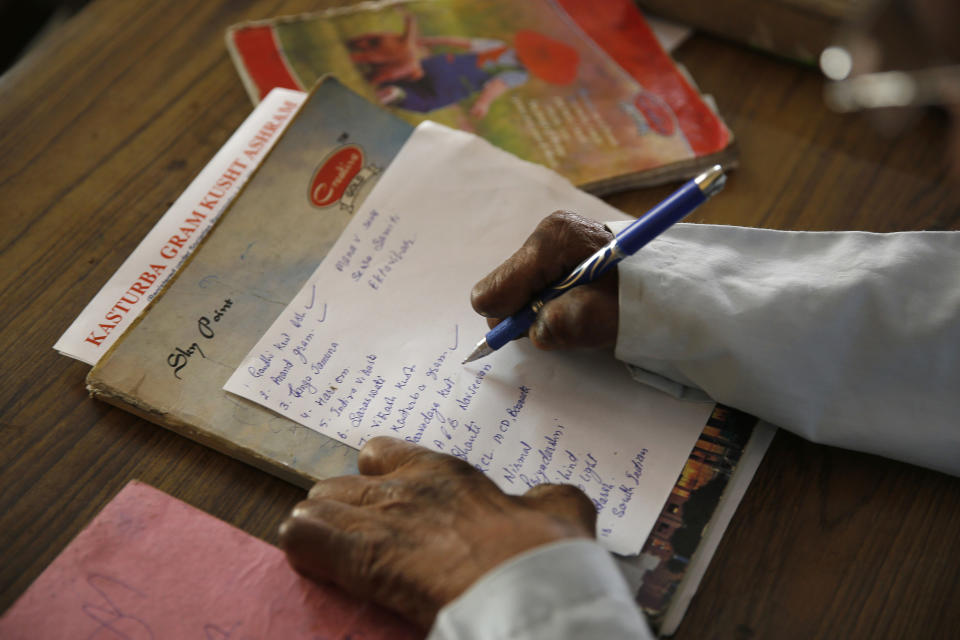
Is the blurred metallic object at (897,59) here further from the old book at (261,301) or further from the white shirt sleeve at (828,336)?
the old book at (261,301)

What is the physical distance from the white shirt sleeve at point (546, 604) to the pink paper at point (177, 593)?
0.07 metres

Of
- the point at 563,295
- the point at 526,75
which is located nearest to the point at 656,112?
the point at 526,75

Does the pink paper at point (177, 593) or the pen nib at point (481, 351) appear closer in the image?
the pink paper at point (177, 593)

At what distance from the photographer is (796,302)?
18.7 inches

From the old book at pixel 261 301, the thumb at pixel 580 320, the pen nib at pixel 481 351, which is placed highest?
the old book at pixel 261 301

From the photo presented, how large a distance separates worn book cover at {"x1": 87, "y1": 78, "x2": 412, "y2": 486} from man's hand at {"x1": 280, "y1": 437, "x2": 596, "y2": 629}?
0.05 meters

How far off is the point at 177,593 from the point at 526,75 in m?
0.54

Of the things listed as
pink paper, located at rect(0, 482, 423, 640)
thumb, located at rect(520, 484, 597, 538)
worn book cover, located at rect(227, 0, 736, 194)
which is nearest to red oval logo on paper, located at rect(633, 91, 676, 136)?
worn book cover, located at rect(227, 0, 736, 194)

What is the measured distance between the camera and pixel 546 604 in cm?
36

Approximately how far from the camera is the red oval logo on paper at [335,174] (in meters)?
0.62

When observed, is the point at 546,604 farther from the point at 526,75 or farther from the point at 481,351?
the point at 526,75

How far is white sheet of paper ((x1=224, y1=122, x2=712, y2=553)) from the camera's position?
48 cm

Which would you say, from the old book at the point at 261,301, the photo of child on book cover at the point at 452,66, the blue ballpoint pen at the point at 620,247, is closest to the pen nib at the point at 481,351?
the blue ballpoint pen at the point at 620,247

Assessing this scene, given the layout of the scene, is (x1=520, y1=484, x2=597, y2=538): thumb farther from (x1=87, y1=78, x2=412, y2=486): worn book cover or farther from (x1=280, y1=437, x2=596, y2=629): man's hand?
(x1=87, y1=78, x2=412, y2=486): worn book cover
